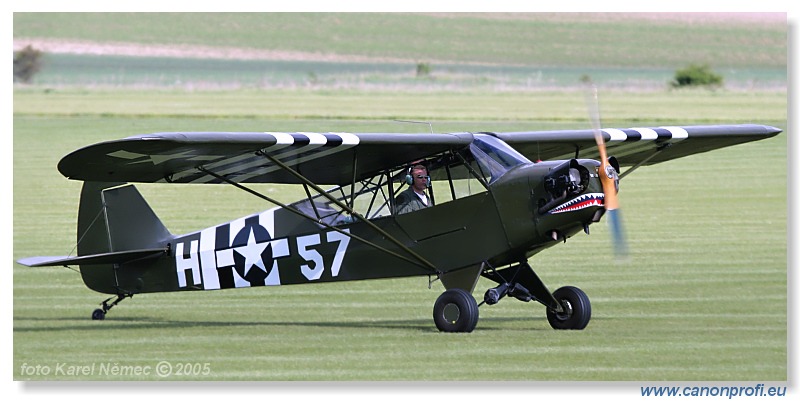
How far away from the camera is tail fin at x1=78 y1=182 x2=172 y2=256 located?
15586mm

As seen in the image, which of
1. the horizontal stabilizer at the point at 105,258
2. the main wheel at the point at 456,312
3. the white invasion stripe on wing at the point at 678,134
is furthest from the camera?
the white invasion stripe on wing at the point at 678,134

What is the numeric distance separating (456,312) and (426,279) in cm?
589

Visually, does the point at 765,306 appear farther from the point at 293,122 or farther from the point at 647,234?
the point at 293,122

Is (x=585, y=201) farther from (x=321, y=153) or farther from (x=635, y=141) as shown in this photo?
(x=635, y=141)

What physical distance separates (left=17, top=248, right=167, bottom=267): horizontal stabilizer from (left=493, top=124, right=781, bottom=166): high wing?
4.17 meters

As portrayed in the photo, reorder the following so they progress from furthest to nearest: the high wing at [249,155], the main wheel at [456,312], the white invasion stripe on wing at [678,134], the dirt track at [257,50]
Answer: the dirt track at [257,50] → the white invasion stripe on wing at [678,134] → the main wheel at [456,312] → the high wing at [249,155]

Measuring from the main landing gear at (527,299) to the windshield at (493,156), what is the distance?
103 centimetres

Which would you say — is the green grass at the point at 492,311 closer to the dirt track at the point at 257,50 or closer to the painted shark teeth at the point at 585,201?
the painted shark teeth at the point at 585,201

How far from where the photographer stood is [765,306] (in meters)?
16.2

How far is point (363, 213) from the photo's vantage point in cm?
1423

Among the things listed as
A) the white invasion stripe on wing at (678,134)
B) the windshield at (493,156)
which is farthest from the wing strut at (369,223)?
the white invasion stripe on wing at (678,134)

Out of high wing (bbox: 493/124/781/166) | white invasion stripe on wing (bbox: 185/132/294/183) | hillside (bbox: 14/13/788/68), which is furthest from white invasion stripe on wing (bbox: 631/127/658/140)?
hillside (bbox: 14/13/788/68)

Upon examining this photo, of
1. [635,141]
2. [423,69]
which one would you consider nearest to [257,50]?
[423,69]

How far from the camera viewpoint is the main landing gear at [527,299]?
13.4 meters
